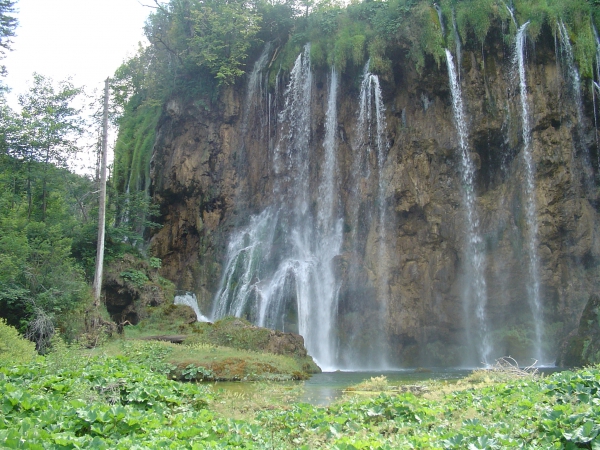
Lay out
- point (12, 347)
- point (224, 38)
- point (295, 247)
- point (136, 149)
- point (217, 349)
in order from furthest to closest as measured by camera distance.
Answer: point (136, 149) < point (224, 38) < point (295, 247) < point (217, 349) < point (12, 347)

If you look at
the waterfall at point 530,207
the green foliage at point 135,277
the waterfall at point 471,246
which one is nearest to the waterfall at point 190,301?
Result: the green foliage at point 135,277

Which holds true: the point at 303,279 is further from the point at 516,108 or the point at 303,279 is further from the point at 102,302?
the point at 516,108

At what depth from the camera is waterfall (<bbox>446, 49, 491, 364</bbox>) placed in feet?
81.1

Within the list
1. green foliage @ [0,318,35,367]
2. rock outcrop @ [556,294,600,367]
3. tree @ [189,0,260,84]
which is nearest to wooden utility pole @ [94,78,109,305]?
green foliage @ [0,318,35,367]

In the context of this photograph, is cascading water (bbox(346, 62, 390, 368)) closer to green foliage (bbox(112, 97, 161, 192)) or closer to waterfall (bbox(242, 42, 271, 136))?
waterfall (bbox(242, 42, 271, 136))

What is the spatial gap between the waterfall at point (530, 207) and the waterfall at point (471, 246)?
6.71 ft

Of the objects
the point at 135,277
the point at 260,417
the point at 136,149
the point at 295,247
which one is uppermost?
the point at 136,149

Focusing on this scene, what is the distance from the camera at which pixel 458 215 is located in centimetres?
2580

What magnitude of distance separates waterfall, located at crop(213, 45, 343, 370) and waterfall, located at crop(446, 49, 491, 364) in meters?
6.27

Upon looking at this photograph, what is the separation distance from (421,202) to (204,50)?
1669 centimetres

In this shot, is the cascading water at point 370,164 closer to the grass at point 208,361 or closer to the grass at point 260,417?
the grass at point 208,361

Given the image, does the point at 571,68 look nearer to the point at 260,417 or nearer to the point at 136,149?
the point at 260,417

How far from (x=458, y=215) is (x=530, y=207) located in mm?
3188

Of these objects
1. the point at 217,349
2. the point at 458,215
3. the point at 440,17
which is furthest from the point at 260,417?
the point at 440,17
